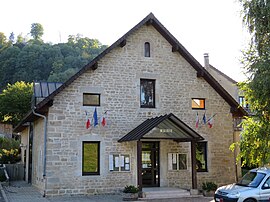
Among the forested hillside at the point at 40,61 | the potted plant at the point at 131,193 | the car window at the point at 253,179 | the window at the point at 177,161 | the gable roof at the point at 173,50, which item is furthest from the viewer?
the forested hillside at the point at 40,61

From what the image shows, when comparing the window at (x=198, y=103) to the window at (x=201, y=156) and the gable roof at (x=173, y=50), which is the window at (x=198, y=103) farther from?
the window at (x=201, y=156)

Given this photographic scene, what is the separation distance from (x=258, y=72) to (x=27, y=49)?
56.6 m

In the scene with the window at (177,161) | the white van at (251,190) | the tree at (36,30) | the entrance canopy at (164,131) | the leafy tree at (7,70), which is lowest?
the white van at (251,190)

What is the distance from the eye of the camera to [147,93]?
1802cm

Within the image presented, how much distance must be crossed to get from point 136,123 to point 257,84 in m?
5.89

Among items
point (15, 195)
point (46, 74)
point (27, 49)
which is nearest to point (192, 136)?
point (15, 195)

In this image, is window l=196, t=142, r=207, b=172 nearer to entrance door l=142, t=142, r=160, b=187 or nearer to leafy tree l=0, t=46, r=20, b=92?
entrance door l=142, t=142, r=160, b=187

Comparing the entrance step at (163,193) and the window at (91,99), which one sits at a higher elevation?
the window at (91,99)

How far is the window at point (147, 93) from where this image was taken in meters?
17.8

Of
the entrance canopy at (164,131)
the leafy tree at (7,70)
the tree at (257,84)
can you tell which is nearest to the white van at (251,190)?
the tree at (257,84)

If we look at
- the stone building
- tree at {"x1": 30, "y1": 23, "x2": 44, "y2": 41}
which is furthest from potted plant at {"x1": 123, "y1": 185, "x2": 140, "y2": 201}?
tree at {"x1": 30, "y1": 23, "x2": 44, "y2": 41}

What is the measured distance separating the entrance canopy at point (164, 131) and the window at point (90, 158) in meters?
1.25

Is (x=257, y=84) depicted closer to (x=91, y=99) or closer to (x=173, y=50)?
(x=173, y=50)

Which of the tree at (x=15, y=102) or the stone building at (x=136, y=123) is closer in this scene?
the stone building at (x=136, y=123)
